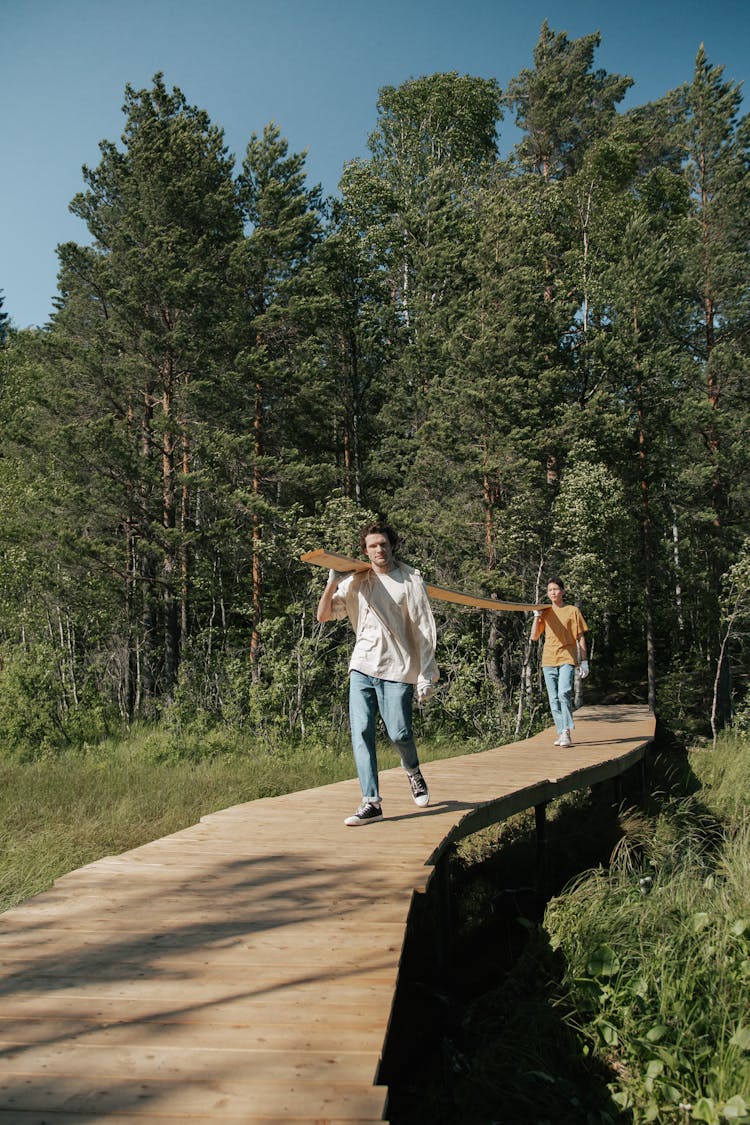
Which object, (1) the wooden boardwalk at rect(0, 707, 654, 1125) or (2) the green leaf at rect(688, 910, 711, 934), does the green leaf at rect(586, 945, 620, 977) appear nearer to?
(2) the green leaf at rect(688, 910, 711, 934)

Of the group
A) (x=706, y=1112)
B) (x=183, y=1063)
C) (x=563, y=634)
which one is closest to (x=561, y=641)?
(x=563, y=634)

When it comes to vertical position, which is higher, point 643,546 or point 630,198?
point 630,198

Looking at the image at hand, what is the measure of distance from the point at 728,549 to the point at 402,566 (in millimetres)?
19784

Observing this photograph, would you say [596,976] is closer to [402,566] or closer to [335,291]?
[402,566]

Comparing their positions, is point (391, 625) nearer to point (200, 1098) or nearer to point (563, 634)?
point (200, 1098)

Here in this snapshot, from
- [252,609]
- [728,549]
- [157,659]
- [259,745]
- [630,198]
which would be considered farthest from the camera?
[630,198]

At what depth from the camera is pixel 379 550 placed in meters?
5.54

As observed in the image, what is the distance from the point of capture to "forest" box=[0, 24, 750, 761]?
58.1 feet

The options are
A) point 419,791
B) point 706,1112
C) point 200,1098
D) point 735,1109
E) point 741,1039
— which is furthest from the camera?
point 419,791

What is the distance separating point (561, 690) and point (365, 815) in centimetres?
525

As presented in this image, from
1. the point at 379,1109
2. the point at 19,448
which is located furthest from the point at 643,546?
the point at 379,1109

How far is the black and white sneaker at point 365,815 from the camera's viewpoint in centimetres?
558

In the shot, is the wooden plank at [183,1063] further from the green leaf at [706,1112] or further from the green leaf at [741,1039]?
the green leaf at [741,1039]

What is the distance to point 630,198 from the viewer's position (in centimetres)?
2594
